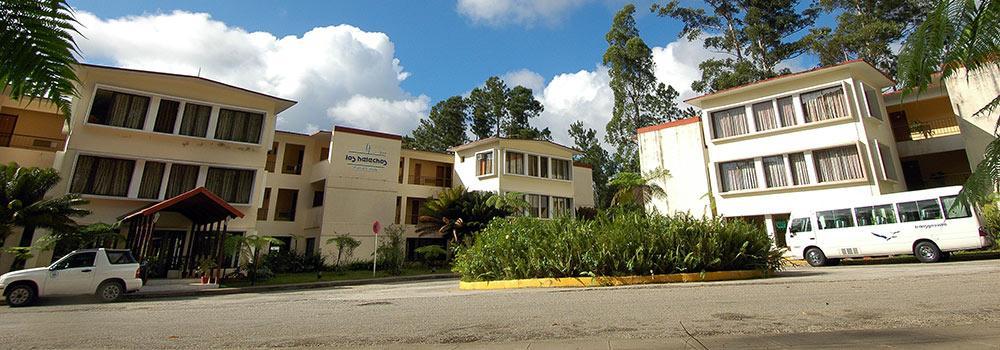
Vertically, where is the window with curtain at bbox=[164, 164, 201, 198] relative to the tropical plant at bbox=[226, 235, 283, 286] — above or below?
above

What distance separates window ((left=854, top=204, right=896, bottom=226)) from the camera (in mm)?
15430

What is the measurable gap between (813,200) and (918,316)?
60.8 feet

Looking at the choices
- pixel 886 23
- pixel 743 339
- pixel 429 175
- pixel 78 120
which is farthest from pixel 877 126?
pixel 78 120

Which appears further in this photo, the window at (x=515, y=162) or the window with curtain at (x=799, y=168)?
the window at (x=515, y=162)

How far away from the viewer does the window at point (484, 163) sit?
31.9 metres

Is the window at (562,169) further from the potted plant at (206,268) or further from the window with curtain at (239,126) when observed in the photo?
the potted plant at (206,268)

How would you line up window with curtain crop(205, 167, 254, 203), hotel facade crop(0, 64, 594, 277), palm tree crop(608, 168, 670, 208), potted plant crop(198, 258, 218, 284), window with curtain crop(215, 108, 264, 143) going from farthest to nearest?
palm tree crop(608, 168, 670, 208), window with curtain crop(215, 108, 264, 143), window with curtain crop(205, 167, 254, 203), hotel facade crop(0, 64, 594, 277), potted plant crop(198, 258, 218, 284)

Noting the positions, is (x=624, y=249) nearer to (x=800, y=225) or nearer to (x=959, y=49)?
(x=959, y=49)

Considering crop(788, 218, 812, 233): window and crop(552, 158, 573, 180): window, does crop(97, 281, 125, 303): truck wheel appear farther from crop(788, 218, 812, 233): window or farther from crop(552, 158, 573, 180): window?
crop(552, 158, 573, 180): window

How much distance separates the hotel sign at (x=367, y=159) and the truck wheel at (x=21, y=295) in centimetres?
1635

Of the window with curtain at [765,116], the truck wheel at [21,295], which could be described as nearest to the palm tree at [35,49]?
the truck wheel at [21,295]

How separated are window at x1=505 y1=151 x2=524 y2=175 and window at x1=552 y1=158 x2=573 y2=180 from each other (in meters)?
2.97

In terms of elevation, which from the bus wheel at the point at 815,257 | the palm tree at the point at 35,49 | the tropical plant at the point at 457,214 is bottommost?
the bus wheel at the point at 815,257

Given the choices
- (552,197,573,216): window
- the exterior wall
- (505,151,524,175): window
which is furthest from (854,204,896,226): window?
(505,151,524,175): window
